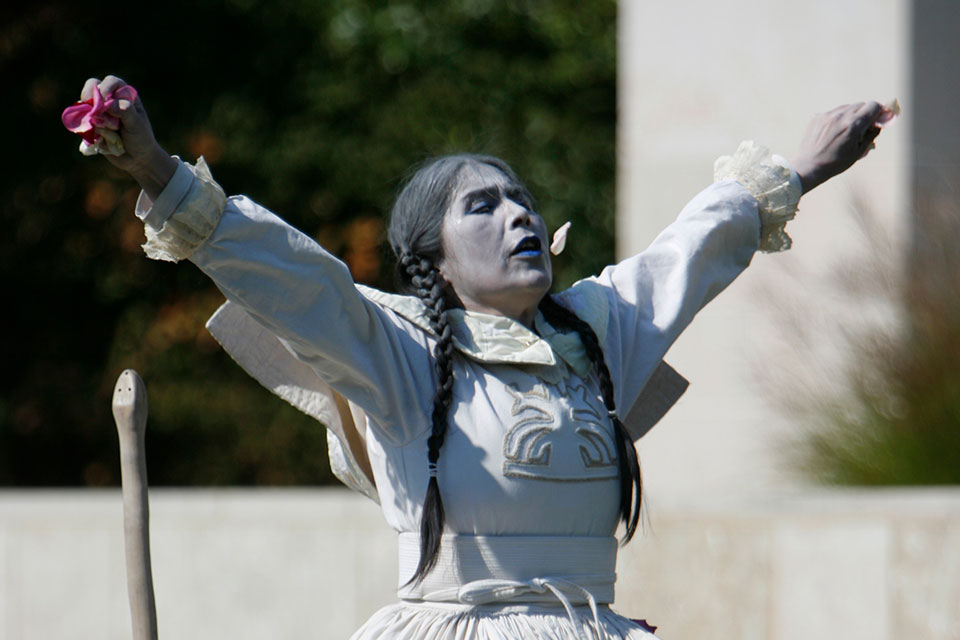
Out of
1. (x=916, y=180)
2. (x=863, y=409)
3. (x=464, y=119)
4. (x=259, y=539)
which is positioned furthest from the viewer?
(x=464, y=119)

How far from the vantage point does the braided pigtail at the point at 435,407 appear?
8.48 ft

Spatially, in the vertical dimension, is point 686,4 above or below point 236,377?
above

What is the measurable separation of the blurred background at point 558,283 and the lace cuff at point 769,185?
24.2 inches

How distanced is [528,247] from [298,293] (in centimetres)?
49

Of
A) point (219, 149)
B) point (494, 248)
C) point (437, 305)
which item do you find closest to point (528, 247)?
point (494, 248)

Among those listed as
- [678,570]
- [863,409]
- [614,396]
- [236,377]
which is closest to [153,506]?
[678,570]

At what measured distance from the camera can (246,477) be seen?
10352 mm

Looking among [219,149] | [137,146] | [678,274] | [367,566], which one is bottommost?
[367,566]

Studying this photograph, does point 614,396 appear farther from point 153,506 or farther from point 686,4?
point 686,4

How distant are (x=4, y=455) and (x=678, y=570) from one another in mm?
6440

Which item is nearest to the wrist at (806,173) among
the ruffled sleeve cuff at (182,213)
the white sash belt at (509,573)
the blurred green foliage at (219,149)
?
the white sash belt at (509,573)

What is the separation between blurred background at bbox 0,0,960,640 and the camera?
207 inches

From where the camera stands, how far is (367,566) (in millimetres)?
5609

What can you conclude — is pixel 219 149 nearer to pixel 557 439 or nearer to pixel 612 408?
pixel 612 408
